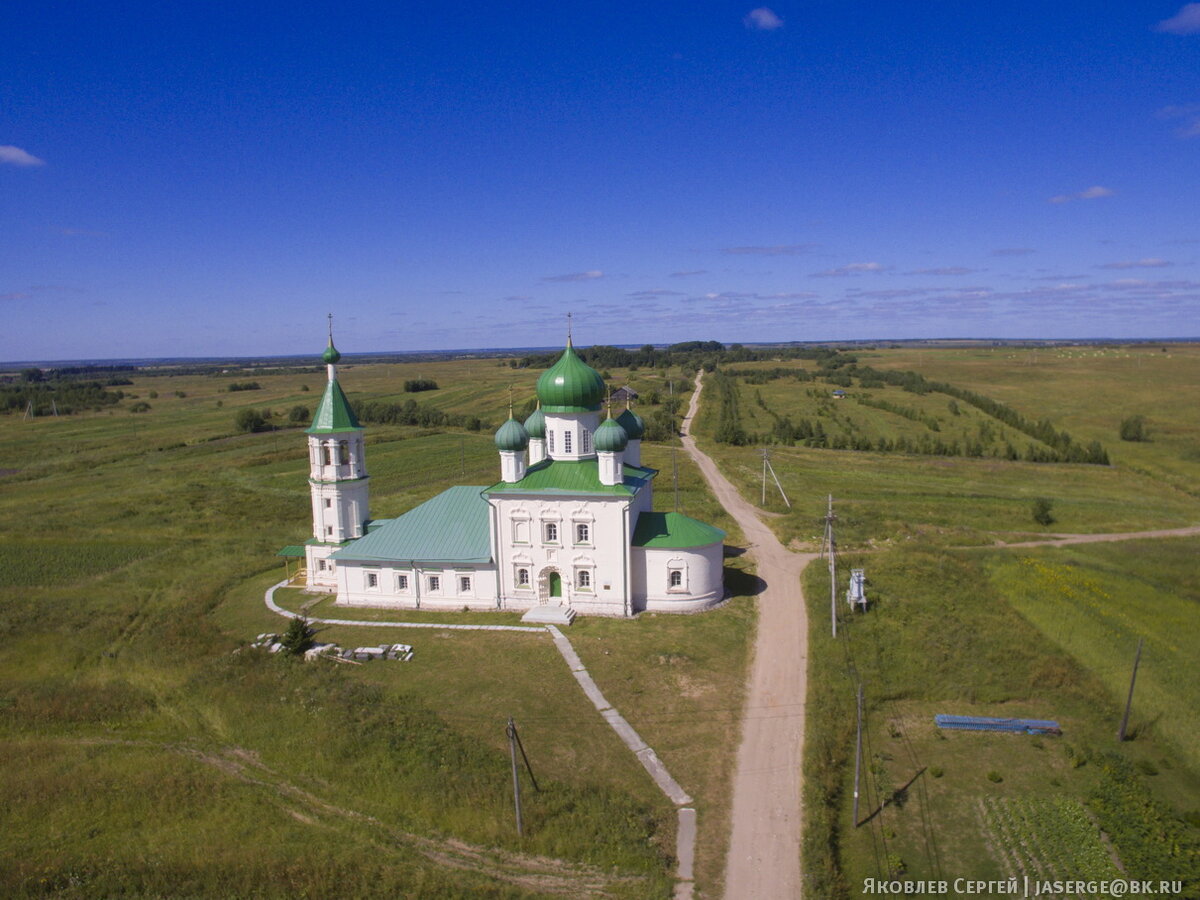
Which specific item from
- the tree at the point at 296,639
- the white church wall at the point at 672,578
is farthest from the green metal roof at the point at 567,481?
the tree at the point at 296,639

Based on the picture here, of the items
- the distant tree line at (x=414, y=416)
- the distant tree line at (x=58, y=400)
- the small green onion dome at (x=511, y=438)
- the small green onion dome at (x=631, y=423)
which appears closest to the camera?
the small green onion dome at (x=511, y=438)

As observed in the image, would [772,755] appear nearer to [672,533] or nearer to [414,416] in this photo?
[672,533]

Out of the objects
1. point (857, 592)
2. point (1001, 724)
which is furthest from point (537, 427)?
point (1001, 724)

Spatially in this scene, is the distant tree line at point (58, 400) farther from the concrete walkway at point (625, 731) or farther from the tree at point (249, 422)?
the concrete walkway at point (625, 731)

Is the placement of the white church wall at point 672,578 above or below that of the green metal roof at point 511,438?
below

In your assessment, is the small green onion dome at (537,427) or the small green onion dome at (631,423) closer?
the small green onion dome at (537,427)

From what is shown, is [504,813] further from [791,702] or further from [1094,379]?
[1094,379]
